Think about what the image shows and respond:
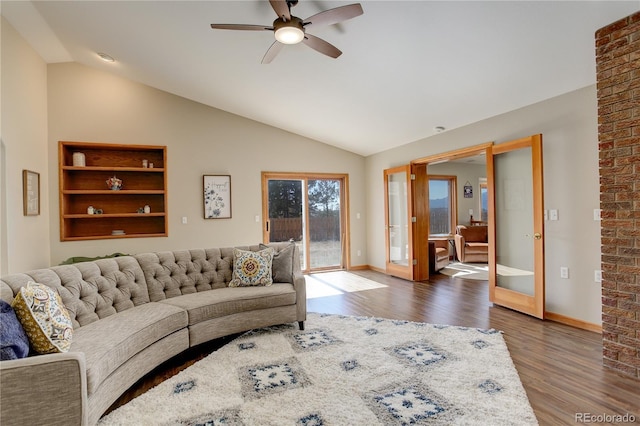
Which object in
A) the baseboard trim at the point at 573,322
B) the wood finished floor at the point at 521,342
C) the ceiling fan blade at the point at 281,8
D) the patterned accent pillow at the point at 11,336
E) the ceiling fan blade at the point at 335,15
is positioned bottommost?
the wood finished floor at the point at 521,342

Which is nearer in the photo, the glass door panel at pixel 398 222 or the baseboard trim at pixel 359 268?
the glass door panel at pixel 398 222

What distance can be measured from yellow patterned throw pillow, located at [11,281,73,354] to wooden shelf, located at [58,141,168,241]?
3619 mm

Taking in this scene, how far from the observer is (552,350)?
114 inches

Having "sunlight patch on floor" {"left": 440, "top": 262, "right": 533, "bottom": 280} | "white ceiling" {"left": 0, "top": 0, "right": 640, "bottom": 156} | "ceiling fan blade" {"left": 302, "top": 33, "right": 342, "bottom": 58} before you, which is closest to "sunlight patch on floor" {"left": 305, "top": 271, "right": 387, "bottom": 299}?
"sunlight patch on floor" {"left": 440, "top": 262, "right": 533, "bottom": 280}

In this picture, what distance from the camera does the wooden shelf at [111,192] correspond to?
5.15 meters

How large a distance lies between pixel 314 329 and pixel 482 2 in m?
3.27

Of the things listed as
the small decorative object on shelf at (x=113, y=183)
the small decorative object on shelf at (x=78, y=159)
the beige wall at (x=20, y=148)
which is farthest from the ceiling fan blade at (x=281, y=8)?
the small decorative object on shelf at (x=78, y=159)

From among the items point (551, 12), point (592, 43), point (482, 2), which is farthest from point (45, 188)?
point (592, 43)

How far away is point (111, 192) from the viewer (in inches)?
Answer: 206

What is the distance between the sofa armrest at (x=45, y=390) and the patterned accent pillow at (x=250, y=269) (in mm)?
1862

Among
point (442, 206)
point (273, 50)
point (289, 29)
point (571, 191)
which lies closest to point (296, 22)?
point (289, 29)

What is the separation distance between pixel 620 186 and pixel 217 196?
17.5 feet

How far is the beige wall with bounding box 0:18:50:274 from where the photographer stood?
3689 mm

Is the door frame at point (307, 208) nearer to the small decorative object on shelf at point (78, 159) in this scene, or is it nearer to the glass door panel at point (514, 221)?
the small decorative object on shelf at point (78, 159)
